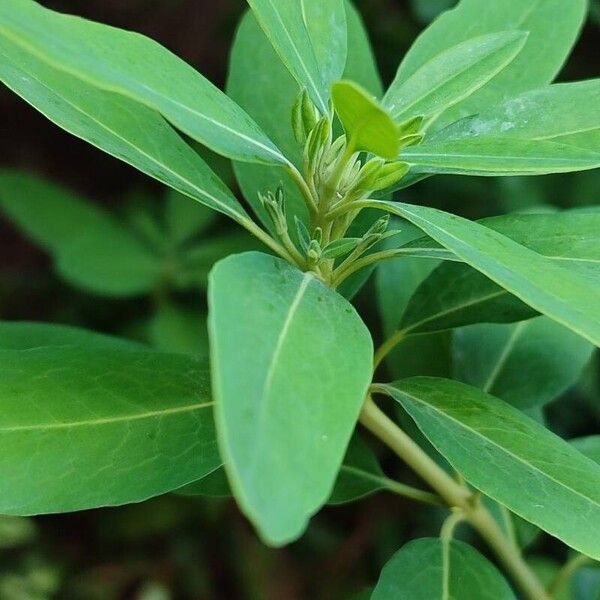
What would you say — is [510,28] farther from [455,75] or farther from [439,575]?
[439,575]

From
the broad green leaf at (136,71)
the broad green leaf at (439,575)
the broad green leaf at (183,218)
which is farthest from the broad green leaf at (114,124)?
the broad green leaf at (183,218)

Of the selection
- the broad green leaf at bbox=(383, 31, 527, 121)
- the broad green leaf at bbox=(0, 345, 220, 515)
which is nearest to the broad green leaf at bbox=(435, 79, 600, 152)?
the broad green leaf at bbox=(383, 31, 527, 121)

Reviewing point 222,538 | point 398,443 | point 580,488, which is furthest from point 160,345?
point 580,488

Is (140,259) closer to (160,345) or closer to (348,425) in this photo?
(160,345)

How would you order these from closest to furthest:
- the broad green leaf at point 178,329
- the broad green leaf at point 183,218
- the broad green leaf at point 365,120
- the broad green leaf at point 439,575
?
the broad green leaf at point 365,120 → the broad green leaf at point 439,575 → the broad green leaf at point 178,329 → the broad green leaf at point 183,218

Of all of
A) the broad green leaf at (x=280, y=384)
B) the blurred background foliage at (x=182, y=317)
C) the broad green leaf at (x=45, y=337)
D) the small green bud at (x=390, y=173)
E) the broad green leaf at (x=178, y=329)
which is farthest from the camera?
the blurred background foliage at (x=182, y=317)

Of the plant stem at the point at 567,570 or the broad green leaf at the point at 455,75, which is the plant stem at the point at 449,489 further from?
the broad green leaf at the point at 455,75
